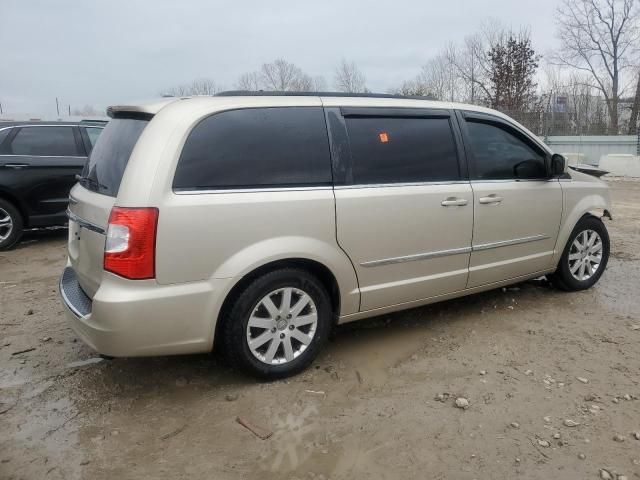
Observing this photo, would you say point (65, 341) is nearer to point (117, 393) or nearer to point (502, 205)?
point (117, 393)

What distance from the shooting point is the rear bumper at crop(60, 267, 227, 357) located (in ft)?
8.92

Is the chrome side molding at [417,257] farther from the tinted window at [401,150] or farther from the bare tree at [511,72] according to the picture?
the bare tree at [511,72]

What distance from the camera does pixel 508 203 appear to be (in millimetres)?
4055

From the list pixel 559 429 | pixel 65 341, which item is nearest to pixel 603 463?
pixel 559 429

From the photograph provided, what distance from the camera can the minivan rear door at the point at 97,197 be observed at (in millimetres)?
2896

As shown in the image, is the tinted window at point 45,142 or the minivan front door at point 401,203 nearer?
the minivan front door at point 401,203

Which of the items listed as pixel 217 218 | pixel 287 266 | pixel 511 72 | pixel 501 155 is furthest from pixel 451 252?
pixel 511 72

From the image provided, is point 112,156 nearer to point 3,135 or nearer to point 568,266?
point 568,266

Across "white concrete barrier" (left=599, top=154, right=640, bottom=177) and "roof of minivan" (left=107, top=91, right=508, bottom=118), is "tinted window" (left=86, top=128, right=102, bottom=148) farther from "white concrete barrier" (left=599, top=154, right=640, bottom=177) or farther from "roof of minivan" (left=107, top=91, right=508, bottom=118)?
"white concrete barrier" (left=599, top=154, right=640, bottom=177)

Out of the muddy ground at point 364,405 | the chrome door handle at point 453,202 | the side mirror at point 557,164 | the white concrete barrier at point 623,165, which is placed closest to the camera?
the muddy ground at point 364,405

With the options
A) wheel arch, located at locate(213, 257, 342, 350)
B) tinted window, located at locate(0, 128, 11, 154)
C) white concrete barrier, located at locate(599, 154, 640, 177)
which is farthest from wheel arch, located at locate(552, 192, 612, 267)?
white concrete barrier, located at locate(599, 154, 640, 177)

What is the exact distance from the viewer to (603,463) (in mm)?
2467

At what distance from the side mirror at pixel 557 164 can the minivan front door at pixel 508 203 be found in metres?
0.07

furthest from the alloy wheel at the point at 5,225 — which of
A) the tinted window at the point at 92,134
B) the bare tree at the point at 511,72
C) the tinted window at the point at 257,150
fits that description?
the bare tree at the point at 511,72
